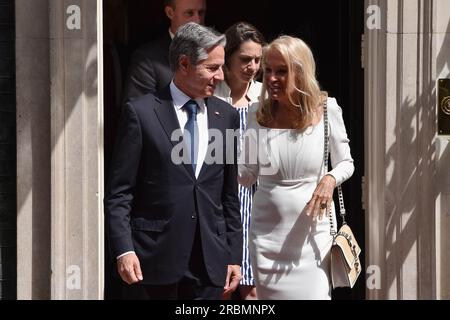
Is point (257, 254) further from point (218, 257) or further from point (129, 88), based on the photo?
point (129, 88)

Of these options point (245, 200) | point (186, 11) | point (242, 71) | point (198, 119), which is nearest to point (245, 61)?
point (242, 71)

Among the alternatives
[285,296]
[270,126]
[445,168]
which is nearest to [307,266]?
[285,296]

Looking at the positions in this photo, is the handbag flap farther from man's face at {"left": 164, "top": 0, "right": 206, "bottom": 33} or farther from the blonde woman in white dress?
man's face at {"left": 164, "top": 0, "right": 206, "bottom": 33}

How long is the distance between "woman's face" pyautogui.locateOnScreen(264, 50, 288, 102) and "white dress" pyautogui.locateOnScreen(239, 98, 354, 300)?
20cm

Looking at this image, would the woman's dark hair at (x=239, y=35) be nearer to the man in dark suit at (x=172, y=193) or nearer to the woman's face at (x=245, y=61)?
the woman's face at (x=245, y=61)

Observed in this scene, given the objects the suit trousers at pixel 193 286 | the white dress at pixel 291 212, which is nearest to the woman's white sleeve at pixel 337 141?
the white dress at pixel 291 212

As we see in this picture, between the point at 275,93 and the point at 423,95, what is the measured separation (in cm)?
181

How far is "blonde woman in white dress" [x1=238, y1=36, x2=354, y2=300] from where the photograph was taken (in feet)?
20.5

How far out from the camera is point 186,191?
6.03 meters

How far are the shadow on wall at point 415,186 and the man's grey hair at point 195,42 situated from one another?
2090mm

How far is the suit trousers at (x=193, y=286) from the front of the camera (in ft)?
19.7

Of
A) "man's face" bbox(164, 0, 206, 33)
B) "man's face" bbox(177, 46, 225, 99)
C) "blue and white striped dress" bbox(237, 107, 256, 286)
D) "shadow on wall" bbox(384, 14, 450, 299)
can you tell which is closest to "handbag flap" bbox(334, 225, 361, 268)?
"man's face" bbox(177, 46, 225, 99)

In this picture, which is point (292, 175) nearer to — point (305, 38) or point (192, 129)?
point (192, 129)

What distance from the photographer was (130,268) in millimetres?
5875
